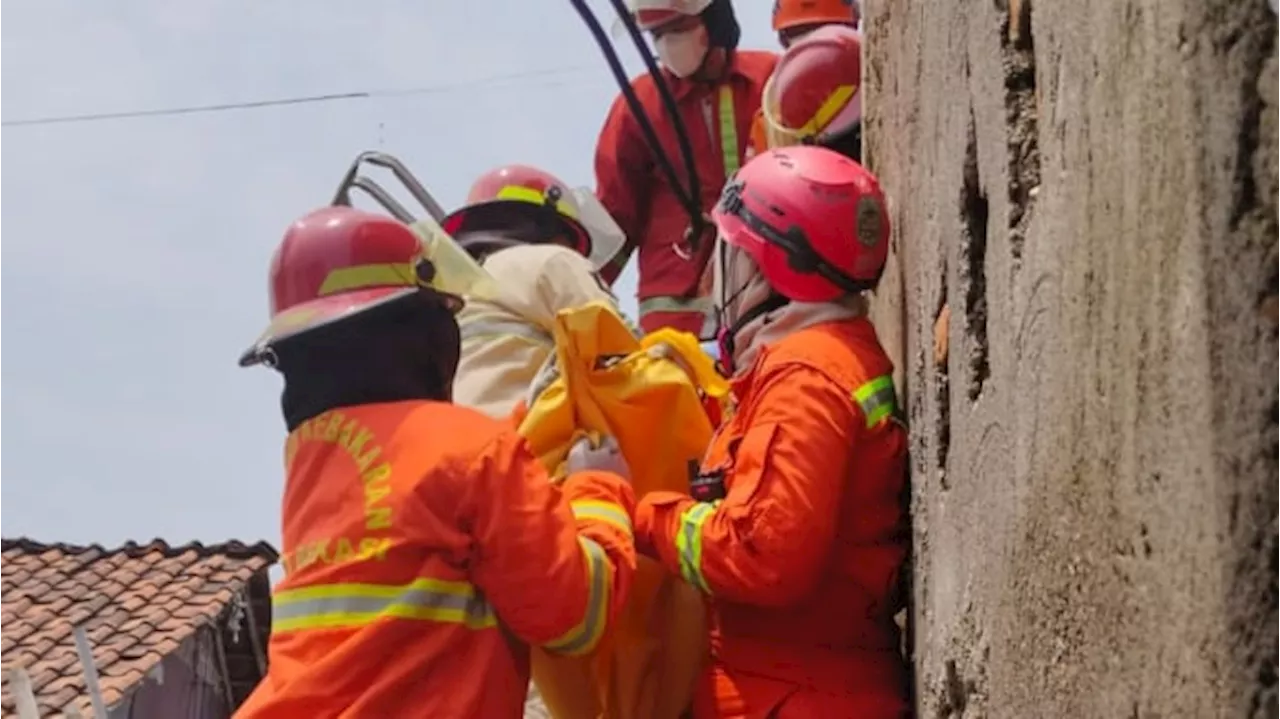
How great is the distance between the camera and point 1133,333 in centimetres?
172

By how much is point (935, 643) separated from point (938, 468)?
302 millimetres

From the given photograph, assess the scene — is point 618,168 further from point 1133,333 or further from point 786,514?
point 1133,333

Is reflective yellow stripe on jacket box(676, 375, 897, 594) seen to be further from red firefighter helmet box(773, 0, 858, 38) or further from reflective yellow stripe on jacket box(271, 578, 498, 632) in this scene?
red firefighter helmet box(773, 0, 858, 38)

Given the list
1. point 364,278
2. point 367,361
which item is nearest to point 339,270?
point 364,278

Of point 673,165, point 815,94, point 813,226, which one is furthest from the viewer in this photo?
point 673,165

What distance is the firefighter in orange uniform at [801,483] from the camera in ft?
11.2

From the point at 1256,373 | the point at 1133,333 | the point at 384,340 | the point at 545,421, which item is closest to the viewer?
the point at 1256,373

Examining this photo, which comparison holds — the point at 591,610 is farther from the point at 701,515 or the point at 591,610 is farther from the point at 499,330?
the point at 499,330

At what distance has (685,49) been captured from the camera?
660 centimetres

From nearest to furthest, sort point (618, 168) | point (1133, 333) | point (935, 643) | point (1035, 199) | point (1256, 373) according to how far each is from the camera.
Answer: point (1256, 373)
point (1133, 333)
point (1035, 199)
point (935, 643)
point (618, 168)

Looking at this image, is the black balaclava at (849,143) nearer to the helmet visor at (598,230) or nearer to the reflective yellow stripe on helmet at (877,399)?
the helmet visor at (598,230)

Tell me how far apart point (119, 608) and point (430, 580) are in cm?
943

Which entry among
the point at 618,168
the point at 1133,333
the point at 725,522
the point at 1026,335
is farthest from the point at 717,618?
the point at 618,168

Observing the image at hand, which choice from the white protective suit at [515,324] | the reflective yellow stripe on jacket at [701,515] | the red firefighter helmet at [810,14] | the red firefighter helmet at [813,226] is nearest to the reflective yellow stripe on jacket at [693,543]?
the reflective yellow stripe on jacket at [701,515]
